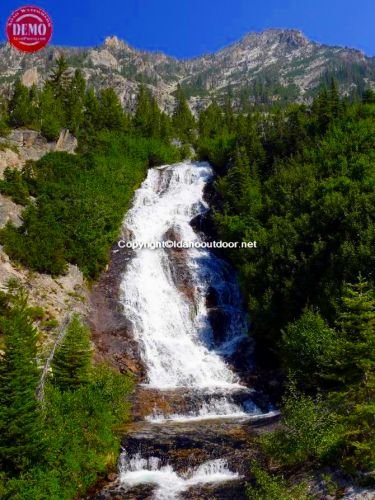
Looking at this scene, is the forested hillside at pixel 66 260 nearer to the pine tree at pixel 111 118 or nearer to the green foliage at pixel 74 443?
the green foliage at pixel 74 443

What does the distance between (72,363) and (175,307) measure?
1681 centimetres

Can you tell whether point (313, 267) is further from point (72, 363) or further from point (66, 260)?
point (66, 260)

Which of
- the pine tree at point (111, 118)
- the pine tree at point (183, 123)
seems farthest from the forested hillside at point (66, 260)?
the pine tree at point (183, 123)

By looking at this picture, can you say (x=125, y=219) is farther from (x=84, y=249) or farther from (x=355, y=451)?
(x=355, y=451)

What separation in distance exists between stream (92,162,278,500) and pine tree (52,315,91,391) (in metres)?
3.68

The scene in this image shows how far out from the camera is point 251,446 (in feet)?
72.9

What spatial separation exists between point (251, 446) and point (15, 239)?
2706cm

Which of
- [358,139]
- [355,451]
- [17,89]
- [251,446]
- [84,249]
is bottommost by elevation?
[251,446]

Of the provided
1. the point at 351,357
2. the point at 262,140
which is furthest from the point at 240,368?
the point at 262,140

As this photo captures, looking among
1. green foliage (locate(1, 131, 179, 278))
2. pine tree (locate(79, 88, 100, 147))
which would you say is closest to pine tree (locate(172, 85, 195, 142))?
green foliage (locate(1, 131, 179, 278))

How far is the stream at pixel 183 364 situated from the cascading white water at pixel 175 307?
3.1 inches

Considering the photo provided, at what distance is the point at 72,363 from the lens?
24.8 meters

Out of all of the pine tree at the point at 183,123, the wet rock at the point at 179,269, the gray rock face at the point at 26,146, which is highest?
the pine tree at the point at 183,123

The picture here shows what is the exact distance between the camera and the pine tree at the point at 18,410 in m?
17.3
